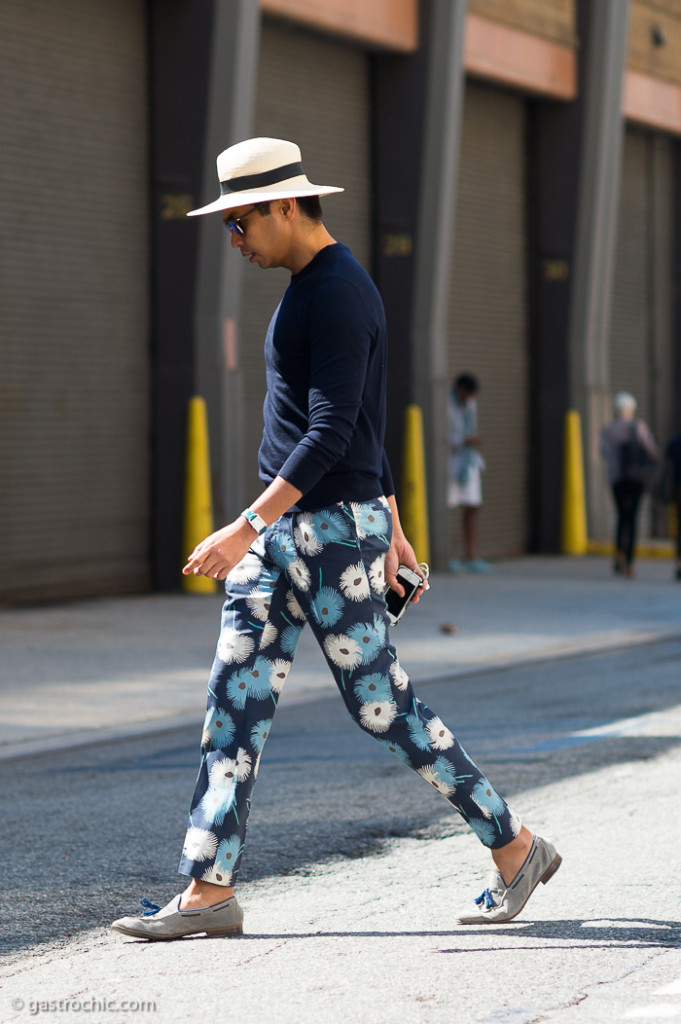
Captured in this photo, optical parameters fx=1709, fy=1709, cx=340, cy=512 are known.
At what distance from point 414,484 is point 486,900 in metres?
12.5

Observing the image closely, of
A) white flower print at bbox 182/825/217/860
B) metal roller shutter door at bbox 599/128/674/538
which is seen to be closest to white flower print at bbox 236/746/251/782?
white flower print at bbox 182/825/217/860

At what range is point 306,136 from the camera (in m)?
16.7

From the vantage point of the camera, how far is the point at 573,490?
20.6 metres

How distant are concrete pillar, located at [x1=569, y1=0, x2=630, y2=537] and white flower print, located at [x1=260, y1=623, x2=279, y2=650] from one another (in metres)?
16.5

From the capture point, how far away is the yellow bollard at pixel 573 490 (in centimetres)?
2056

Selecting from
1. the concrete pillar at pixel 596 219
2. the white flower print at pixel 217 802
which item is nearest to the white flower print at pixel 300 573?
the white flower print at pixel 217 802

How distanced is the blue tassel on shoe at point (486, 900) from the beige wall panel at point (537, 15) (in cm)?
1504

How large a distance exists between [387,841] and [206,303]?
976cm

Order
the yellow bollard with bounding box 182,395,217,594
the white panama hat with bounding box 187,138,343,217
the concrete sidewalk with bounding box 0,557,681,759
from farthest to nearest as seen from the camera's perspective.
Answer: the yellow bollard with bounding box 182,395,217,594
the concrete sidewalk with bounding box 0,557,681,759
the white panama hat with bounding box 187,138,343,217

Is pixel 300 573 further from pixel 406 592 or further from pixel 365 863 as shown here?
pixel 365 863

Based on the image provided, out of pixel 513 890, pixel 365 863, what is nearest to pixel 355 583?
pixel 513 890

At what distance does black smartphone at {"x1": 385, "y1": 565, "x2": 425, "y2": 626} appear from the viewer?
471 centimetres

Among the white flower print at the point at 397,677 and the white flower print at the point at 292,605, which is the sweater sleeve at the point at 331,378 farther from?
the white flower print at the point at 397,677

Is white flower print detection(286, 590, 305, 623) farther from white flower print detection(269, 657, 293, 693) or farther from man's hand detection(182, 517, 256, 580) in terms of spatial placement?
man's hand detection(182, 517, 256, 580)
